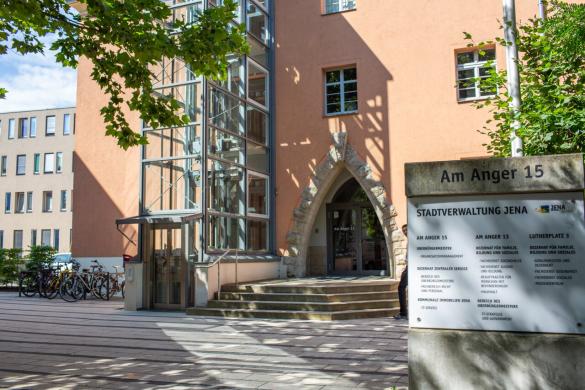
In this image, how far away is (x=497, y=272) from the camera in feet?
11.9

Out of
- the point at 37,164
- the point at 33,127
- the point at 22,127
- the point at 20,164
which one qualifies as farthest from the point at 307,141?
the point at 22,127

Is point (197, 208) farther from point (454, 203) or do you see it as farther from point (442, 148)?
point (454, 203)

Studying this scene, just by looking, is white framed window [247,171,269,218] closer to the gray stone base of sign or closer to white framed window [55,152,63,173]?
the gray stone base of sign

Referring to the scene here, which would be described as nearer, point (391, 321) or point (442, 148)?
point (391, 321)

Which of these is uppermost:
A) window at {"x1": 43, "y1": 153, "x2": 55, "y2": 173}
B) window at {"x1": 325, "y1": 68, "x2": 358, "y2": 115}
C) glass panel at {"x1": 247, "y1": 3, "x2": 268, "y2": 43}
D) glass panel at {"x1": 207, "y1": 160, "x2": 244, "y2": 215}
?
window at {"x1": 43, "y1": 153, "x2": 55, "y2": 173}

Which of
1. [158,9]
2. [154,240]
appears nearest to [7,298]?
[154,240]

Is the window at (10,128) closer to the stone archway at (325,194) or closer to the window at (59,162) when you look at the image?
the window at (59,162)

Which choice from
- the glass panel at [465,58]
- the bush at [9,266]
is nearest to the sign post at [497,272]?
the glass panel at [465,58]

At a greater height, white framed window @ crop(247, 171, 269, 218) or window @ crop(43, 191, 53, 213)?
window @ crop(43, 191, 53, 213)

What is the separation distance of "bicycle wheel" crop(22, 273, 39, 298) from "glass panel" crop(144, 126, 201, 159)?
20.8 feet

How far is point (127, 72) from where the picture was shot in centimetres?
716

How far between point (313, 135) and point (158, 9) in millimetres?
8097

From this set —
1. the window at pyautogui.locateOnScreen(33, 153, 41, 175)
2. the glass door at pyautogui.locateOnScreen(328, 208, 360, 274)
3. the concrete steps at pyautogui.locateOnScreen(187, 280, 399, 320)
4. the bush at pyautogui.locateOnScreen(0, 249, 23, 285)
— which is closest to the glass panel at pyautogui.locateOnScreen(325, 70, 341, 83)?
the glass door at pyautogui.locateOnScreen(328, 208, 360, 274)

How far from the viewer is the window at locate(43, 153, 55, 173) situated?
145ft
